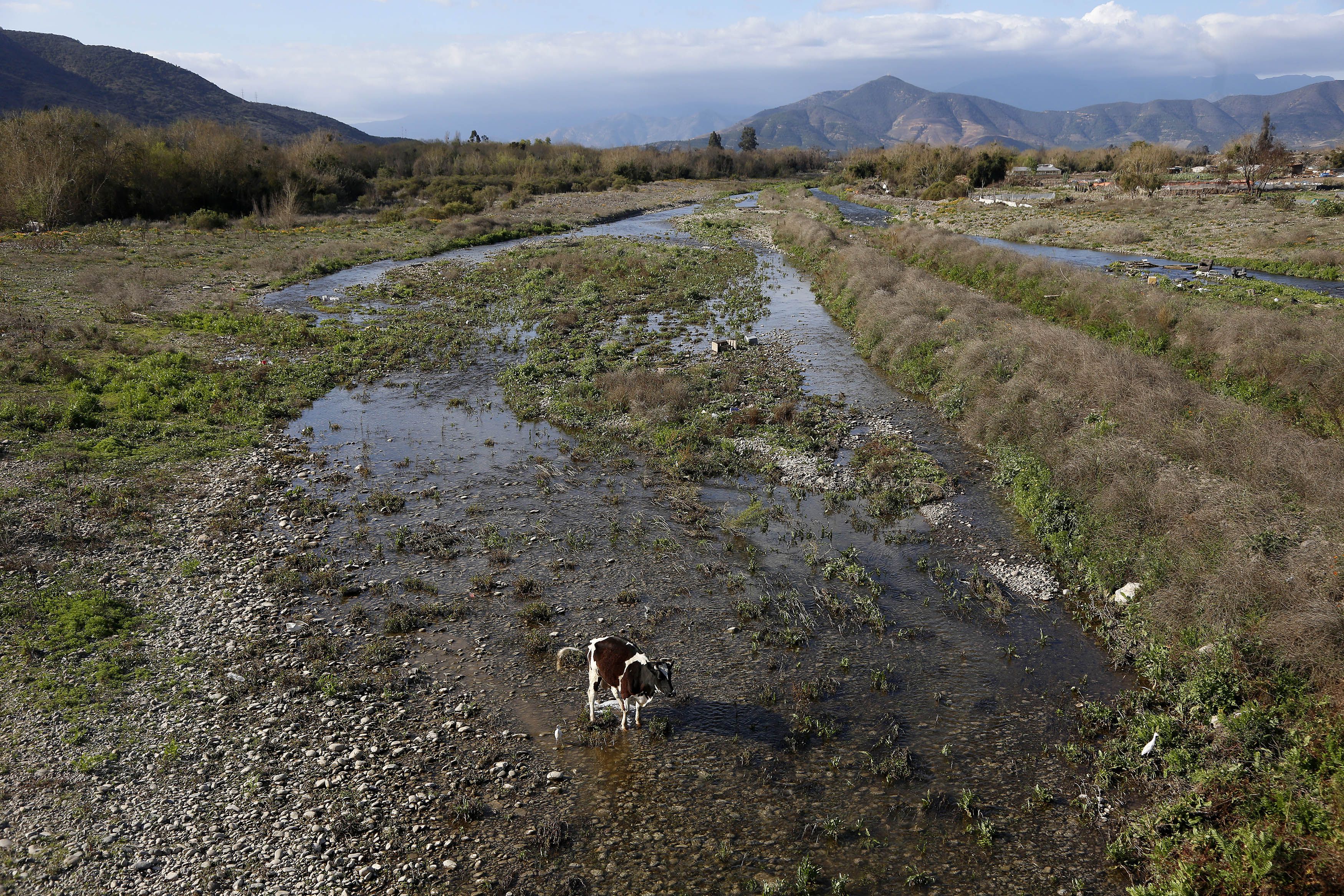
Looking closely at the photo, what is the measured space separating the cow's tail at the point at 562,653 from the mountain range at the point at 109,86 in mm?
157462

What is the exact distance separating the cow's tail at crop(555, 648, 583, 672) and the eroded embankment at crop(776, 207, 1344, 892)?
27.6 feet

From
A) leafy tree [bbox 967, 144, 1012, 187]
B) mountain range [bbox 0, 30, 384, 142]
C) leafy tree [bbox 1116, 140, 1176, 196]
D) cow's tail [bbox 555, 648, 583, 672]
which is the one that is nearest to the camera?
cow's tail [bbox 555, 648, 583, 672]

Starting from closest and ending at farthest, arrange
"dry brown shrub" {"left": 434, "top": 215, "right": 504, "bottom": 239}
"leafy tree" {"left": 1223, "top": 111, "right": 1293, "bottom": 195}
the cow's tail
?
the cow's tail → "dry brown shrub" {"left": 434, "top": 215, "right": 504, "bottom": 239} → "leafy tree" {"left": 1223, "top": 111, "right": 1293, "bottom": 195}

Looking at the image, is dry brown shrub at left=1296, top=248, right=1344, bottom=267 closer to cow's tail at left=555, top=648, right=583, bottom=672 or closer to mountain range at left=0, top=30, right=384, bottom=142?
cow's tail at left=555, top=648, right=583, bottom=672

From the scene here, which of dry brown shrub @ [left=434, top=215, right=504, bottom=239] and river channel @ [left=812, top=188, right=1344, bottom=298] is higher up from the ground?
dry brown shrub @ [left=434, top=215, right=504, bottom=239]

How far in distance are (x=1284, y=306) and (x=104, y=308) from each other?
184 ft

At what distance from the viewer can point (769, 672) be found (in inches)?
501

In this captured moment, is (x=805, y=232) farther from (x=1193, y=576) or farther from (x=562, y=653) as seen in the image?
(x=562, y=653)

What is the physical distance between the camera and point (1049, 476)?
18.6 meters

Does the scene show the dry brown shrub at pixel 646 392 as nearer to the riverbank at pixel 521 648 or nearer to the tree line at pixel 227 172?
the riverbank at pixel 521 648

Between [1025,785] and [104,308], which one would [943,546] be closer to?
[1025,785]

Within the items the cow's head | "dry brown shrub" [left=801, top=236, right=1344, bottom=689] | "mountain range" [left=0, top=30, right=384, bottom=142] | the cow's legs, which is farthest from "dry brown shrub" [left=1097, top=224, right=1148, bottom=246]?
"mountain range" [left=0, top=30, right=384, bottom=142]

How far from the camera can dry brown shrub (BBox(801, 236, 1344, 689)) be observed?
38.8ft

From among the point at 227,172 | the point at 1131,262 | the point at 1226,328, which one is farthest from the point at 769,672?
the point at 227,172
